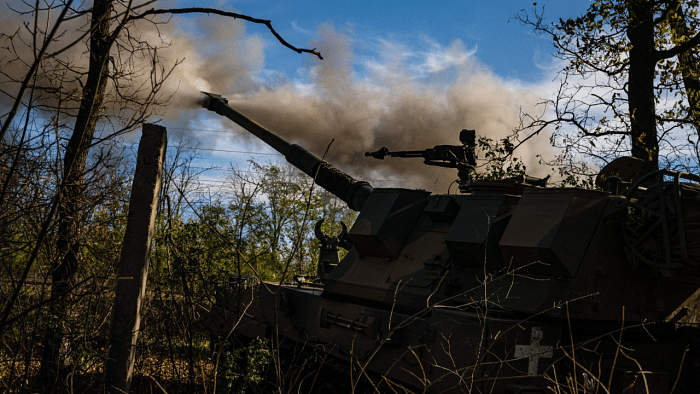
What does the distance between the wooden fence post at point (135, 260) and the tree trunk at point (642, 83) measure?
→ 8.45 meters

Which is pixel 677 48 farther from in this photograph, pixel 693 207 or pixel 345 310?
pixel 345 310

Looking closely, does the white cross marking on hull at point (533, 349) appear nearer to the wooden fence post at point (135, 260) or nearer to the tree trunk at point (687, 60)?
the wooden fence post at point (135, 260)

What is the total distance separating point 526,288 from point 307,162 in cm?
468

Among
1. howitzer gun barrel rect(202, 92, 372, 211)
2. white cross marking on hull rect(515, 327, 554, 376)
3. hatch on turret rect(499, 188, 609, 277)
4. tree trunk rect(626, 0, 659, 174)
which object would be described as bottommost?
white cross marking on hull rect(515, 327, 554, 376)

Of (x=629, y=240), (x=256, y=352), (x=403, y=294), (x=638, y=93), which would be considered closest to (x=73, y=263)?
(x=256, y=352)

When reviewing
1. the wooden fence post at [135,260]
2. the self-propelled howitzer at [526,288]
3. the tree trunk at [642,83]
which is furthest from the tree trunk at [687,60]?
the wooden fence post at [135,260]

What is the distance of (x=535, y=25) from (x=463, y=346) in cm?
804

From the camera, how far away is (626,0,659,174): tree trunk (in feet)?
33.4

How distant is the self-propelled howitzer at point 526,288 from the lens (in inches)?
197

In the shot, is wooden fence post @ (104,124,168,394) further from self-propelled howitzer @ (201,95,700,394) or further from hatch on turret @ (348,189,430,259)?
hatch on turret @ (348,189,430,259)

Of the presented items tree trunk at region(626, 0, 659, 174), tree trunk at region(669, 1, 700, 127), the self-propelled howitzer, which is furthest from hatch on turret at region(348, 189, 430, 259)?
tree trunk at region(669, 1, 700, 127)

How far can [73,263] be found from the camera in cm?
689

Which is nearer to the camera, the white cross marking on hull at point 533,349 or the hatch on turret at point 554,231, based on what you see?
the white cross marking on hull at point 533,349

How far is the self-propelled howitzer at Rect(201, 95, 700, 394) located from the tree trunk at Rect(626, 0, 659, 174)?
3640 mm
